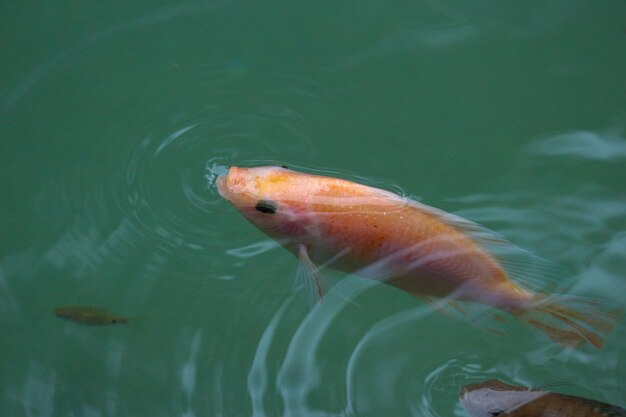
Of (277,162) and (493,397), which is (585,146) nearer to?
(493,397)

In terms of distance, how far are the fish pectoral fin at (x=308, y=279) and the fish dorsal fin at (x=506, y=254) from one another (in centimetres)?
60

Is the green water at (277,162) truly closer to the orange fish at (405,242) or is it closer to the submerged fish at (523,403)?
the submerged fish at (523,403)

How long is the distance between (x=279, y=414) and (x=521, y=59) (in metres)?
2.76

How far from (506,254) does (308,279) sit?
1.00 meters

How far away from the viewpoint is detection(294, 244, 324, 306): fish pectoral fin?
3.10 m

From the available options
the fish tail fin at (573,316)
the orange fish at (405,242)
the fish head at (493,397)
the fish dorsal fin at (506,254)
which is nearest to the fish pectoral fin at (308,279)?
the orange fish at (405,242)

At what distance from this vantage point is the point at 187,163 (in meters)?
3.75

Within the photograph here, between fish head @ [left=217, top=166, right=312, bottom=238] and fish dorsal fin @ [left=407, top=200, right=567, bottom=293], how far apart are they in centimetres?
53

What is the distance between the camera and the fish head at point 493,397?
9.52 feet

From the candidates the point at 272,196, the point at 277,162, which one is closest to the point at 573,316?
the point at 272,196

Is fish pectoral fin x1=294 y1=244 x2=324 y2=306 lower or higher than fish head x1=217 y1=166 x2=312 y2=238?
lower

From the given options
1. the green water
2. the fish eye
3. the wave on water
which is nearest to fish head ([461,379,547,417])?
the green water

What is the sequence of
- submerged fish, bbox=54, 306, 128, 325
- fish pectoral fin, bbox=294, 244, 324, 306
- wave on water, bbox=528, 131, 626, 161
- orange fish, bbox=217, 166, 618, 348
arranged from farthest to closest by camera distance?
wave on water, bbox=528, 131, 626, 161 < submerged fish, bbox=54, 306, 128, 325 < fish pectoral fin, bbox=294, 244, 324, 306 < orange fish, bbox=217, 166, 618, 348

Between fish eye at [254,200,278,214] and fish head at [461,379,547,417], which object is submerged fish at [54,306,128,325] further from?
fish head at [461,379,547,417]
